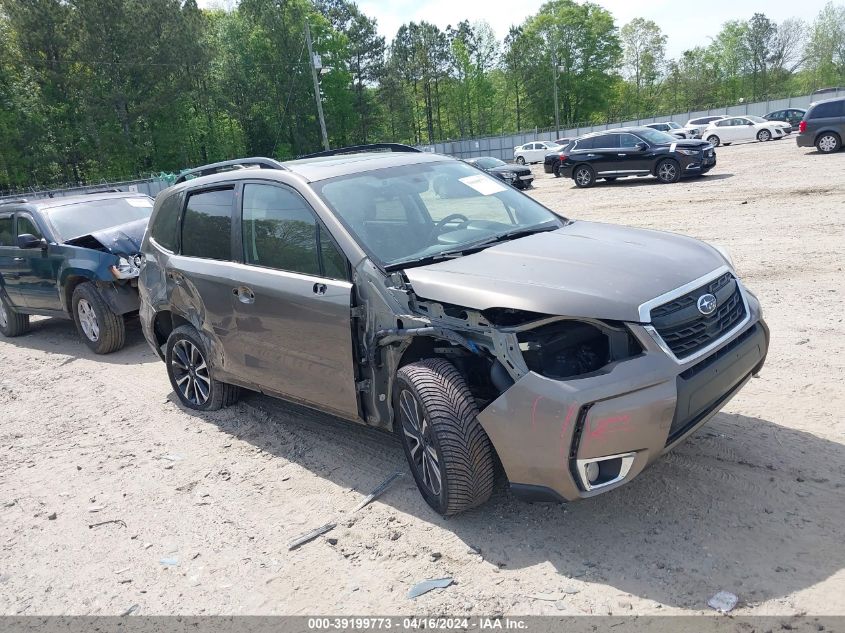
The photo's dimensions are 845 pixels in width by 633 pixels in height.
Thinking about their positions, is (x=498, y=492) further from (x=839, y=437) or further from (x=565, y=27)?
(x=565, y=27)

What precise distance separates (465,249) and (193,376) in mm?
2895

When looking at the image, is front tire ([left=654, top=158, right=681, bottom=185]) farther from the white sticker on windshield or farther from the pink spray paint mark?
the pink spray paint mark

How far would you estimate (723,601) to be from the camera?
8.93ft

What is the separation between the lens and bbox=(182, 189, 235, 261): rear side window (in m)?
4.76

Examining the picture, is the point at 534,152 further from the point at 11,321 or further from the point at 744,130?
the point at 11,321

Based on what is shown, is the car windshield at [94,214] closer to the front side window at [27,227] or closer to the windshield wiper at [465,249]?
the front side window at [27,227]

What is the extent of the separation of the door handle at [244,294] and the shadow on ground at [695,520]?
1208 mm

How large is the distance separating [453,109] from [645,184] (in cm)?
6990

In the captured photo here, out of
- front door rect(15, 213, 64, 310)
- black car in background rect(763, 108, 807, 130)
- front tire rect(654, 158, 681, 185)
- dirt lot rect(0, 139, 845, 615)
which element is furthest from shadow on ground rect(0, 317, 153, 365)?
black car in background rect(763, 108, 807, 130)

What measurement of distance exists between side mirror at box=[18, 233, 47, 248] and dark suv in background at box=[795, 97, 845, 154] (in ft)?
72.8

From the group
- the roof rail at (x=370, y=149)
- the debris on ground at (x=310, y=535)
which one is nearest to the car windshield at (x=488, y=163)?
the roof rail at (x=370, y=149)

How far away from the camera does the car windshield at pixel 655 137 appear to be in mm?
19797

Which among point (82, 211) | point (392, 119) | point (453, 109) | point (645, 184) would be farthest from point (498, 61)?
point (82, 211)

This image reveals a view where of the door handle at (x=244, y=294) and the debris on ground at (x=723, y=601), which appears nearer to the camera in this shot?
the debris on ground at (x=723, y=601)
